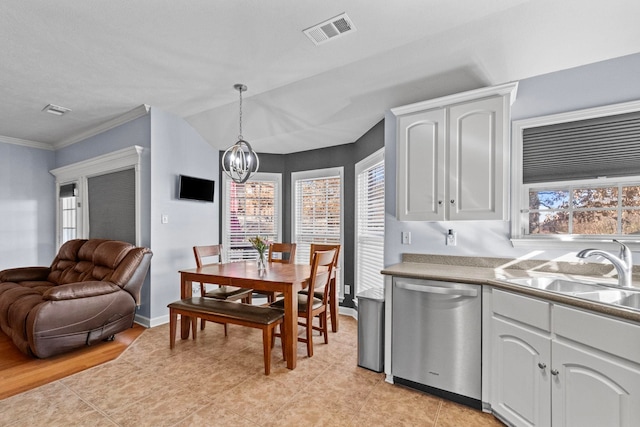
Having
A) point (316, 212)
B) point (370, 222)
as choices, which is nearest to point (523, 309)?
point (370, 222)

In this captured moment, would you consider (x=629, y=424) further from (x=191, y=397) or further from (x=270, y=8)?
(x=270, y=8)

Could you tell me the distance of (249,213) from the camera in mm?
4766

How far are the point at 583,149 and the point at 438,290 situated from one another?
1473mm

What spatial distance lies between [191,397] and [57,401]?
0.90m

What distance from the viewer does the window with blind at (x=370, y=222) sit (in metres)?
3.51

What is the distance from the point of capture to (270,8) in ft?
6.60

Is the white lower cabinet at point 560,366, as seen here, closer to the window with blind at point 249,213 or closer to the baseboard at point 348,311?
the baseboard at point 348,311

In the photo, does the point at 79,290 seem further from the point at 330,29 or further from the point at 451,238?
the point at 451,238

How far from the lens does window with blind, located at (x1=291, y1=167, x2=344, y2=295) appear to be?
14.4ft

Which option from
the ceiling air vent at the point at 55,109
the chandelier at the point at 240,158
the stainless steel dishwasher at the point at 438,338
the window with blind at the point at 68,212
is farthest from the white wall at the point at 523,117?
the window with blind at the point at 68,212

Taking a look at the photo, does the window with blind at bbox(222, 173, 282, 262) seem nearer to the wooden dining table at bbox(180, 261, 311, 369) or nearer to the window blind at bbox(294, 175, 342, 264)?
the window blind at bbox(294, 175, 342, 264)

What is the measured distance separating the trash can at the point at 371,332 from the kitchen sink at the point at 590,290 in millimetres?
994

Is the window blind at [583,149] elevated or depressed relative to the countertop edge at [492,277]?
elevated

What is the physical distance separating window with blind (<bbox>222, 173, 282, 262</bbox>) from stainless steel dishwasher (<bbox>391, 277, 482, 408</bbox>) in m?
2.86
